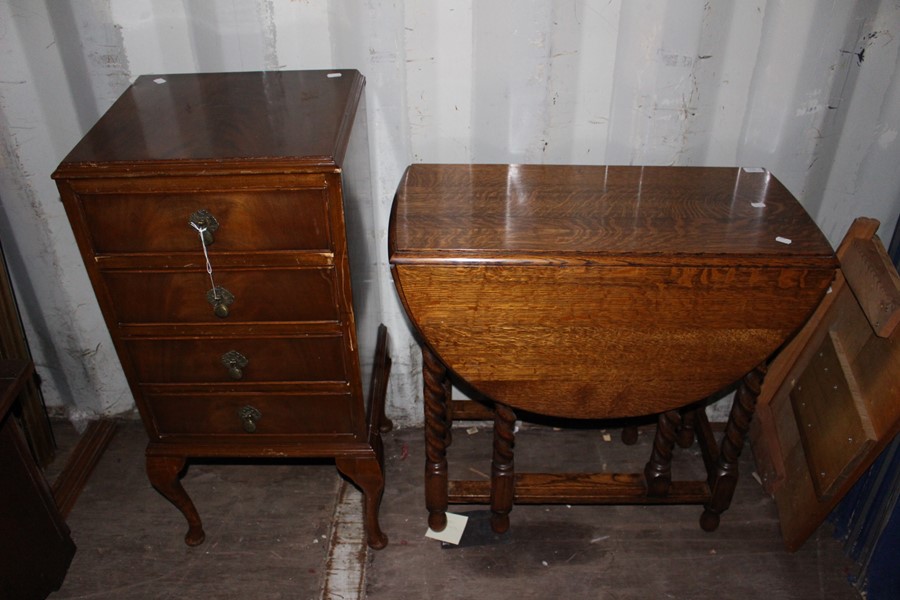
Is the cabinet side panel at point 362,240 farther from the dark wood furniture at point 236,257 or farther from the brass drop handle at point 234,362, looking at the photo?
the brass drop handle at point 234,362

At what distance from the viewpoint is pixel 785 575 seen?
6.86 feet

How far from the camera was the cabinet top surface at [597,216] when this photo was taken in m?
1.58

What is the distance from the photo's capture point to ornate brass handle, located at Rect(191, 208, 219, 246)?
1.51 m

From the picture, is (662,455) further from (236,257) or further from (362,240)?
(236,257)

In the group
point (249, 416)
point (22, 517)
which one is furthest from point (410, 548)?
point (22, 517)

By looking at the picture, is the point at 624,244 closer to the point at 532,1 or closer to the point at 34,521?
the point at 532,1

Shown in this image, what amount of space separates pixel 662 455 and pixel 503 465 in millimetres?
453

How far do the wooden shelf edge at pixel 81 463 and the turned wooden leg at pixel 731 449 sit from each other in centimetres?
201

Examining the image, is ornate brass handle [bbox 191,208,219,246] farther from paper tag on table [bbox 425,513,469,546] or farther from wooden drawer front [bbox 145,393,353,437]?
paper tag on table [bbox 425,513,469,546]

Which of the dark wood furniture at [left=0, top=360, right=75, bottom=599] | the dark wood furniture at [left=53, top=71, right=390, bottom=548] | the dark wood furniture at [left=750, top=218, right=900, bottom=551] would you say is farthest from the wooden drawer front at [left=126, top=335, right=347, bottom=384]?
the dark wood furniture at [left=750, top=218, right=900, bottom=551]

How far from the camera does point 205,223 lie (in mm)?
1515

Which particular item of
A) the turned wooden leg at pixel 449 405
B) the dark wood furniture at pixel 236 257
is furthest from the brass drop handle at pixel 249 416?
the turned wooden leg at pixel 449 405

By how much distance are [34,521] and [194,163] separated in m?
1.18

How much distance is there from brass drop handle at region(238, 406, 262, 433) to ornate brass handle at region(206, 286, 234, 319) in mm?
312
